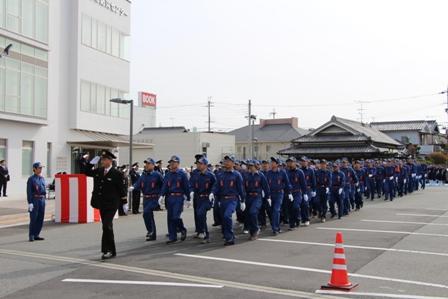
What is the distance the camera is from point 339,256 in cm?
799

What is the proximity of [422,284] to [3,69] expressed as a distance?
23.4 metres

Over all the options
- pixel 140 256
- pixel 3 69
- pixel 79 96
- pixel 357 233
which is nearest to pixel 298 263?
pixel 140 256

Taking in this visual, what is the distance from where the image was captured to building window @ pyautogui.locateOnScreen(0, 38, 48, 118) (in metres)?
26.7

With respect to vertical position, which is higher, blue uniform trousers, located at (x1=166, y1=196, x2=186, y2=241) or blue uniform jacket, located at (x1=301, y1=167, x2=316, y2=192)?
blue uniform jacket, located at (x1=301, y1=167, x2=316, y2=192)

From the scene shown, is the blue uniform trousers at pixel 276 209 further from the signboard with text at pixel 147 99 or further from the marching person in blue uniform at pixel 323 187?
the signboard with text at pixel 147 99

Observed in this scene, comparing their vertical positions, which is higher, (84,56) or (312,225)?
(84,56)

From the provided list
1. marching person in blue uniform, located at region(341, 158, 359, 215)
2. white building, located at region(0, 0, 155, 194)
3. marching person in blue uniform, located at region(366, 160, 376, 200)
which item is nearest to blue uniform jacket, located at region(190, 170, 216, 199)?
marching person in blue uniform, located at region(341, 158, 359, 215)

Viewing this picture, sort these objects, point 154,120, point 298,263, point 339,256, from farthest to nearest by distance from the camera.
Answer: point 154,120
point 298,263
point 339,256

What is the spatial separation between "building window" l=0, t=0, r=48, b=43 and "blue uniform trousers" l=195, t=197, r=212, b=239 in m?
17.5

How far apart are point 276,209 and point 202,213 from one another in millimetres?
2201

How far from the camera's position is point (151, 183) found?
44.9ft

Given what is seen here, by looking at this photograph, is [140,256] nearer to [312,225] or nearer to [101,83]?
[312,225]

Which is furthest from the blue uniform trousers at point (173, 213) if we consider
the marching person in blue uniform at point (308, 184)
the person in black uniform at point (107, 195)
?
the marching person in blue uniform at point (308, 184)

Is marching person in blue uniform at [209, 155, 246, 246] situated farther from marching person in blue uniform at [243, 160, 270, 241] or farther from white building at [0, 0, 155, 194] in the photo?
white building at [0, 0, 155, 194]
